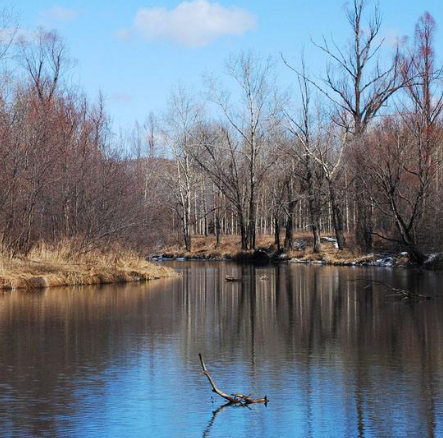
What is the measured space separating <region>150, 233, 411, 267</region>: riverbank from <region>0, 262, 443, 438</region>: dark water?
1886 cm

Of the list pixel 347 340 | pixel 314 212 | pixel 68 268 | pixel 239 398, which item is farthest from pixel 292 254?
pixel 239 398

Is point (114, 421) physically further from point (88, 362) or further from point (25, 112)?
point (25, 112)

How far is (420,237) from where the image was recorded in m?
35.8

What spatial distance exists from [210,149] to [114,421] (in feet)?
147

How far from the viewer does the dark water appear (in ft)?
26.1

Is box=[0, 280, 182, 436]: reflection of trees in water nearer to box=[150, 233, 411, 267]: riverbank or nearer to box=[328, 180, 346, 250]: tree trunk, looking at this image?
box=[150, 233, 411, 267]: riverbank

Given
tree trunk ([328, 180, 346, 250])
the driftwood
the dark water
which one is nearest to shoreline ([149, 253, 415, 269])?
tree trunk ([328, 180, 346, 250])

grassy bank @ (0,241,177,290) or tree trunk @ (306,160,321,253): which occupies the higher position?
tree trunk @ (306,160,321,253)

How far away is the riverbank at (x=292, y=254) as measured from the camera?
130 ft

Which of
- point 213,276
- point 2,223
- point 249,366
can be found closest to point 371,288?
point 213,276

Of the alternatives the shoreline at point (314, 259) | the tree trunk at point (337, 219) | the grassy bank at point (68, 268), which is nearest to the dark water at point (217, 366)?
the grassy bank at point (68, 268)

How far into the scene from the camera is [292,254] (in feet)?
151

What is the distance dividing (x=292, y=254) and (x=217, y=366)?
35187 millimetres

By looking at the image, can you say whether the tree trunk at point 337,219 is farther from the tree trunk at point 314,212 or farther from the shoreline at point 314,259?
the shoreline at point 314,259
